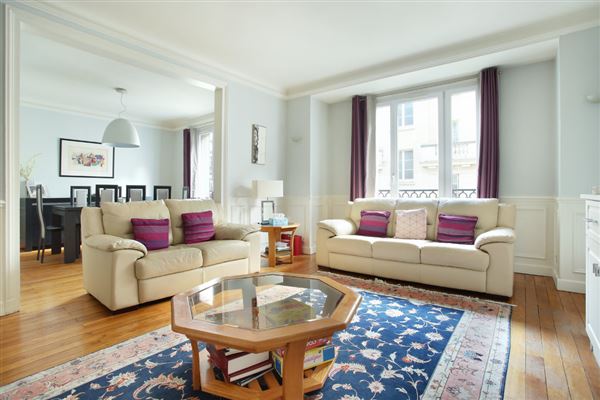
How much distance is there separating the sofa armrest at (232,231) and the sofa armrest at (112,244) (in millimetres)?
1039

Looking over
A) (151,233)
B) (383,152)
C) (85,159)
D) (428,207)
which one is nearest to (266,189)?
(151,233)

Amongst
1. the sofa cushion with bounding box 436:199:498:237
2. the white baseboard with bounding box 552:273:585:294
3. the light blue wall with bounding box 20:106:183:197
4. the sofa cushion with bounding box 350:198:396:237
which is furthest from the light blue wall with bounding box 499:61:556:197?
the light blue wall with bounding box 20:106:183:197

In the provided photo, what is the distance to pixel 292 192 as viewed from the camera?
5324 millimetres

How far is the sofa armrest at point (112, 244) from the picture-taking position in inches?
100

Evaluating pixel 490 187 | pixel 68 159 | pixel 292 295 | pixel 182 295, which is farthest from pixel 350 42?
pixel 68 159

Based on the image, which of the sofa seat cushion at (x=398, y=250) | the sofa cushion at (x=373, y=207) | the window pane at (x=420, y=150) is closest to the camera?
the sofa seat cushion at (x=398, y=250)

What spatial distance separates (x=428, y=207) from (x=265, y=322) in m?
3.04

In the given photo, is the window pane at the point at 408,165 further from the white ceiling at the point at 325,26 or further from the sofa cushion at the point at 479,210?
the white ceiling at the point at 325,26

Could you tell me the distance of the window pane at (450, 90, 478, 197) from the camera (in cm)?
420

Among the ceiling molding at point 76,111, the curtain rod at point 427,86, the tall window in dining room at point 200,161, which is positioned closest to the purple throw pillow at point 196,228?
the curtain rod at point 427,86

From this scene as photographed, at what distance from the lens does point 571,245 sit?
312 cm

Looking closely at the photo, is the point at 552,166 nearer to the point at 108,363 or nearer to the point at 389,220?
the point at 389,220

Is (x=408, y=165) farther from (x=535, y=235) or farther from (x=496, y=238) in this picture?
(x=496, y=238)

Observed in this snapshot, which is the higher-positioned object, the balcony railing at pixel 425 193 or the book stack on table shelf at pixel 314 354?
the balcony railing at pixel 425 193
